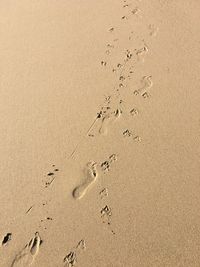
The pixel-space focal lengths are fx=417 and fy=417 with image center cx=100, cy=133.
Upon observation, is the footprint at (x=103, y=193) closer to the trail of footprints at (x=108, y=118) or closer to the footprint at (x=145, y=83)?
the trail of footprints at (x=108, y=118)

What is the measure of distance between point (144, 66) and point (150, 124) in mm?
938

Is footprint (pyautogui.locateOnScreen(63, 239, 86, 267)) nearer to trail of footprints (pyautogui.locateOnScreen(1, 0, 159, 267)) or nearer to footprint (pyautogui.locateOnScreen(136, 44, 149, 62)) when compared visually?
trail of footprints (pyautogui.locateOnScreen(1, 0, 159, 267))

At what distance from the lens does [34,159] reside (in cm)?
415

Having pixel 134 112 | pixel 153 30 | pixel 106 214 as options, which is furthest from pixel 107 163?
pixel 153 30

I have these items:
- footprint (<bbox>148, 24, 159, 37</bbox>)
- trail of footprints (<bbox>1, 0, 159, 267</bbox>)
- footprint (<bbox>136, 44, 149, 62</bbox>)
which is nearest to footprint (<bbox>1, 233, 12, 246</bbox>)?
trail of footprints (<bbox>1, 0, 159, 267</bbox>)

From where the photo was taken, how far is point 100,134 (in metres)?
4.30

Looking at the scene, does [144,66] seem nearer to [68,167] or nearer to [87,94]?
[87,94]

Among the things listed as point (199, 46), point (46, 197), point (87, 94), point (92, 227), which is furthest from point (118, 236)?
point (199, 46)

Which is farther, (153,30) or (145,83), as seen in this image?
(153,30)

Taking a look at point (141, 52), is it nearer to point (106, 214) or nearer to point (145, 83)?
point (145, 83)

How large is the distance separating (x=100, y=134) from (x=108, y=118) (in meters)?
0.22

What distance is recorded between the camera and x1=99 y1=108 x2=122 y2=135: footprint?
432 centimetres

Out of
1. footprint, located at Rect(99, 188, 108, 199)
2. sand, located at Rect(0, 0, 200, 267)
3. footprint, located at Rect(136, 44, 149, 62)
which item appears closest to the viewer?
sand, located at Rect(0, 0, 200, 267)

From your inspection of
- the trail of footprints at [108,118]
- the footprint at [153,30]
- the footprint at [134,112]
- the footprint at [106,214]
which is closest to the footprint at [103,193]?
the trail of footprints at [108,118]
